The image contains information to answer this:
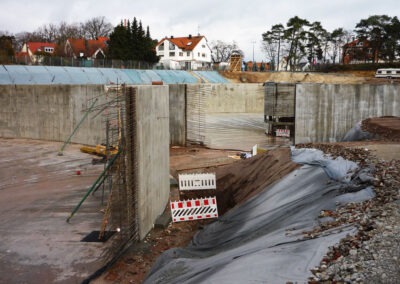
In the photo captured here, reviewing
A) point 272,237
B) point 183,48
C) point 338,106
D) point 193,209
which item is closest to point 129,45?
point 183,48

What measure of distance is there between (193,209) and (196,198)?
1.93 metres

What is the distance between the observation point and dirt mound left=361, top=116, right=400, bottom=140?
15421 mm

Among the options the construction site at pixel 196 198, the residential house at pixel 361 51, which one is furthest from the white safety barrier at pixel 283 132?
the residential house at pixel 361 51

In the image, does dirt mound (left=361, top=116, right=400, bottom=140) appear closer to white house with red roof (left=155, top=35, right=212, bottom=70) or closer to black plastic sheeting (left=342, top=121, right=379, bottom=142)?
black plastic sheeting (left=342, top=121, right=379, bottom=142)

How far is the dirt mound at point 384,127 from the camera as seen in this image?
50.6ft

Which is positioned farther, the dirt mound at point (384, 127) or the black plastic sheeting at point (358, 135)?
the black plastic sheeting at point (358, 135)

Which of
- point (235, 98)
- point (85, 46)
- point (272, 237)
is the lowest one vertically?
point (272, 237)

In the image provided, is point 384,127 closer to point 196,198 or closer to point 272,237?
point 196,198

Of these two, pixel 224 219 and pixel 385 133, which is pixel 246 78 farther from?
pixel 224 219

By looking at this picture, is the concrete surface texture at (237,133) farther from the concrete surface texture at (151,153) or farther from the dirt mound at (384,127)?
the concrete surface texture at (151,153)

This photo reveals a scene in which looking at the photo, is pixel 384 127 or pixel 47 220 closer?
pixel 47 220

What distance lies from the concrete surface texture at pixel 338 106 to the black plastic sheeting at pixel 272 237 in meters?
8.79

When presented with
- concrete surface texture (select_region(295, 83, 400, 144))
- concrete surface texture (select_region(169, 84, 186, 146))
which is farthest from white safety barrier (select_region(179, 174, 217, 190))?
concrete surface texture (select_region(295, 83, 400, 144))

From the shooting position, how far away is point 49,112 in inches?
842
